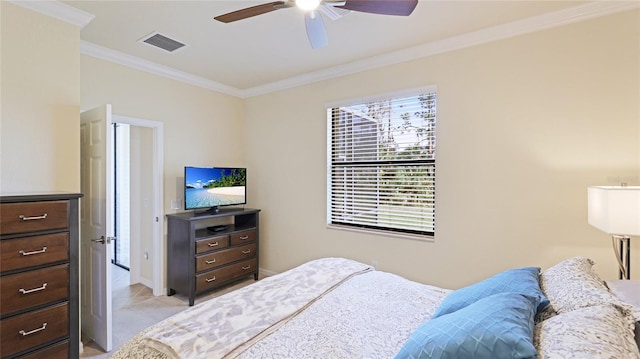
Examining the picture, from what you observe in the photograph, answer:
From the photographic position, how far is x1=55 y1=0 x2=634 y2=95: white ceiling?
2.24 metres

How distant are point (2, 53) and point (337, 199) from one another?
123 inches

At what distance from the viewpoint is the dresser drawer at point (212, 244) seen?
3342 millimetres

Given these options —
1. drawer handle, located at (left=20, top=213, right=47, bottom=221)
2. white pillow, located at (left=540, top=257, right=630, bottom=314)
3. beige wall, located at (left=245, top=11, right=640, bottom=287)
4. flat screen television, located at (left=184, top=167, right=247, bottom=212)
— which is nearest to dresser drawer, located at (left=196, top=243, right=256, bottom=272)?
flat screen television, located at (left=184, top=167, right=247, bottom=212)

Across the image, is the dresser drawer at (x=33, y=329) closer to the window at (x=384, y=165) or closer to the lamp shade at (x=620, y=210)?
the window at (x=384, y=165)

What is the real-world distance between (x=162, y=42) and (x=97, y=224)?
5.79ft

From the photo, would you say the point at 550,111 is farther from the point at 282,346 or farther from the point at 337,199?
the point at 282,346

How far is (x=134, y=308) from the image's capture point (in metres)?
3.15

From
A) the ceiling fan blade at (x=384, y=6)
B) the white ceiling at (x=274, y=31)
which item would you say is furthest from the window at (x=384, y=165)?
the ceiling fan blade at (x=384, y=6)

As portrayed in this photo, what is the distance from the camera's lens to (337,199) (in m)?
3.64

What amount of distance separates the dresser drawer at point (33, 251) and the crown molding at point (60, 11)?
1673mm

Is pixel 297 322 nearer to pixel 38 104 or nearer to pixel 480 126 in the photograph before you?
pixel 480 126

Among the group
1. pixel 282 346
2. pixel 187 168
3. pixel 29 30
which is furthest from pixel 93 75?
pixel 282 346

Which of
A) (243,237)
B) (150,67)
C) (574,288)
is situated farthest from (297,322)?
A: (150,67)

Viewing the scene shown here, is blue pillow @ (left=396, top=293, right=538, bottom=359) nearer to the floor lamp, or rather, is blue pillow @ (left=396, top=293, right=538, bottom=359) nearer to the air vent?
the floor lamp
